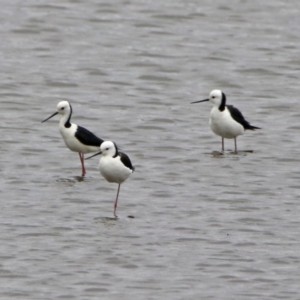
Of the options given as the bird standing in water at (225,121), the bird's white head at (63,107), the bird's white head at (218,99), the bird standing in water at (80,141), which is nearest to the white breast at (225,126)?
the bird standing in water at (225,121)

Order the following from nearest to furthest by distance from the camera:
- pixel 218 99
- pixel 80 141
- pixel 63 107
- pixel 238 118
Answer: pixel 80 141, pixel 63 107, pixel 238 118, pixel 218 99

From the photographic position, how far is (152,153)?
1326cm

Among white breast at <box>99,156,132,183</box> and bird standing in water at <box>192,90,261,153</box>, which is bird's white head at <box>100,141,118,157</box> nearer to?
white breast at <box>99,156,132,183</box>

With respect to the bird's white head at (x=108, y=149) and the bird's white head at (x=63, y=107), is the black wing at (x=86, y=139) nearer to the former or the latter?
the bird's white head at (x=63, y=107)

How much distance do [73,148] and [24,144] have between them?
1374 mm

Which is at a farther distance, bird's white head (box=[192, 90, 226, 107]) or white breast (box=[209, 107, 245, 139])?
bird's white head (box=[192, 90, 226, 107])

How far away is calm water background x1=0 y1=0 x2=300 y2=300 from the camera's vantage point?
28.8 ft

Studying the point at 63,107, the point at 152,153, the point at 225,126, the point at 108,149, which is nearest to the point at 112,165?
the point at 108,149

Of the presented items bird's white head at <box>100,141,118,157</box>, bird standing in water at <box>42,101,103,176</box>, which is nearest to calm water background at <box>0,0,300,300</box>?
bird standing in water at <box>42,101,103,176</box>

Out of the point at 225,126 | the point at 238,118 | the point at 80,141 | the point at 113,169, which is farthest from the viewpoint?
the point at 238,118

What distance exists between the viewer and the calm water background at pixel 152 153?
8766mm

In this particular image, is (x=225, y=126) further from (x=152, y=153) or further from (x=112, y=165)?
(x=112, y=165)

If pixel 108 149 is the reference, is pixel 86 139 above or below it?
below

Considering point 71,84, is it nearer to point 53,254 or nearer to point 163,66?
point 163,66
